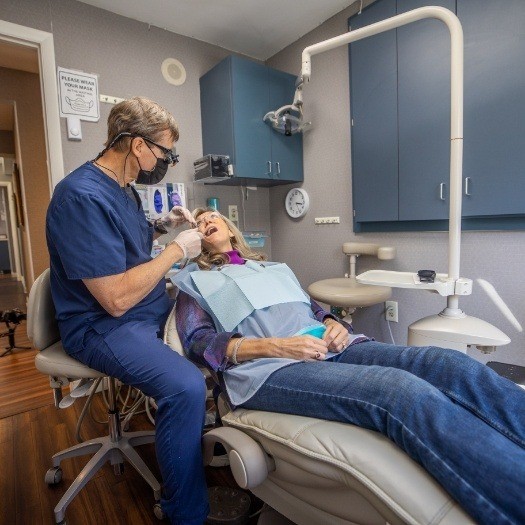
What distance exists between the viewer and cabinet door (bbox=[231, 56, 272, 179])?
2.30 m

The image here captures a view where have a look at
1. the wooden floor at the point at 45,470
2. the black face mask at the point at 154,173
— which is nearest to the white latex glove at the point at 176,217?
the black face mask at the point at 154,173

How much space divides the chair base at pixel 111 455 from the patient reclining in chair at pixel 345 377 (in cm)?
57

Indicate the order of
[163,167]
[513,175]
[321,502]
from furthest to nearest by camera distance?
[513,175]
[163,167]
[321,502]

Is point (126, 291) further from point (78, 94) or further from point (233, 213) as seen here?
point (233, 213)

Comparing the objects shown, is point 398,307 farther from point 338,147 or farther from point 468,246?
point 338,147

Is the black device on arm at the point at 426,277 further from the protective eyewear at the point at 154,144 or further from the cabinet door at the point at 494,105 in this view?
the protective eyewear at the point at 154,144

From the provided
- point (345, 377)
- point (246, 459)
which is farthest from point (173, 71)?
point (246, 459)

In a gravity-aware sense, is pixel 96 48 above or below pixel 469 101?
above

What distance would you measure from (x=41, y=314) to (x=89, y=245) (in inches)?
16.9

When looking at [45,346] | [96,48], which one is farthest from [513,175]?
[96,48]

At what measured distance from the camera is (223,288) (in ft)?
3.96

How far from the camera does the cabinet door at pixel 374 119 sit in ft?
6.66

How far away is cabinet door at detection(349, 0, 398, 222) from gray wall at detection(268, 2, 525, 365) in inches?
4.4

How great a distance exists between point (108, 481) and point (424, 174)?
6.80ft
